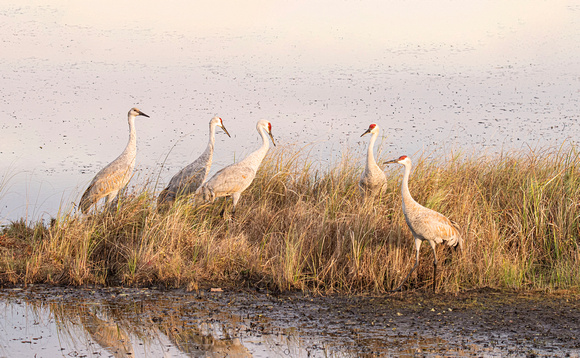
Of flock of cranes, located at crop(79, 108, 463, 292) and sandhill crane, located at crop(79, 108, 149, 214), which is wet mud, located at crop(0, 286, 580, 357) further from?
sandhill crane, located at crop(79, 108, 149, 214)

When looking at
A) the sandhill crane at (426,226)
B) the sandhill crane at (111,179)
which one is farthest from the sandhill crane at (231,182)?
the sandhill crane at (426,226)

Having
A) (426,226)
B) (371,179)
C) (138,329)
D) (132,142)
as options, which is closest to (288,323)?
(138,329)

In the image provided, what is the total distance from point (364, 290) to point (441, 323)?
1.38 m

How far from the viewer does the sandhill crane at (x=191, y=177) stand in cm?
974

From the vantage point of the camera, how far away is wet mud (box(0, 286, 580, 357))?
16.7 ft

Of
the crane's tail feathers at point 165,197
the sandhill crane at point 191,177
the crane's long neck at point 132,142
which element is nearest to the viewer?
the crane's tail feathers at point 165,197

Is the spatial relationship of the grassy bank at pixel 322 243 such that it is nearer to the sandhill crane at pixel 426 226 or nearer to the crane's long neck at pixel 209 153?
the sandhill crane at pixel 426 226

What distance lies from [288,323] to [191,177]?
445 centimetres

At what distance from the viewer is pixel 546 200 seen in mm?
8805

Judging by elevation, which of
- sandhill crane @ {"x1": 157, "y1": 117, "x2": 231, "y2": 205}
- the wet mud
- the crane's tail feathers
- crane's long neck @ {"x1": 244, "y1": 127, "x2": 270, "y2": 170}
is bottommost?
the wet mud

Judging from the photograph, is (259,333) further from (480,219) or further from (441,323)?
(480,219)

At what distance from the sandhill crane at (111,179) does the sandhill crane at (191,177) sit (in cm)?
65

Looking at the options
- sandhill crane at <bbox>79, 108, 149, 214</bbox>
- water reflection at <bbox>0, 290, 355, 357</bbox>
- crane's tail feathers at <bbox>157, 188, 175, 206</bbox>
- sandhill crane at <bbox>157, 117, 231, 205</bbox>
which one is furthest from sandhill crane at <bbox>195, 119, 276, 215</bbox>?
water reflection at <bbox>0, 290, 355, 357</bbox>

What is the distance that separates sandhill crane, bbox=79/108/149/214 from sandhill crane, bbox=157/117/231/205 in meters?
0.65
